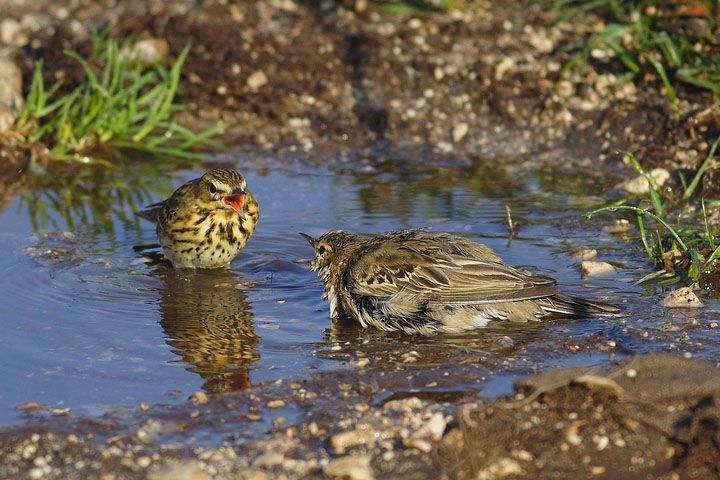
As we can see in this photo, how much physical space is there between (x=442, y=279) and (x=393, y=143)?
457cm

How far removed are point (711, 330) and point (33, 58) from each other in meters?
8.70

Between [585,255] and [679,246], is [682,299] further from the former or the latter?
[585,255]

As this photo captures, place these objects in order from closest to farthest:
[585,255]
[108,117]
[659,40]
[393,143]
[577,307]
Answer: [577,307], [585,255], [659,40], [108,117], [393,143]

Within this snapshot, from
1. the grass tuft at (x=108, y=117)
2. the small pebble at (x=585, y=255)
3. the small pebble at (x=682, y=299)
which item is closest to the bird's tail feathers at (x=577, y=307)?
the small pebble at (x=682, y=299)

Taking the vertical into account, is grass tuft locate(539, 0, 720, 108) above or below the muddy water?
above

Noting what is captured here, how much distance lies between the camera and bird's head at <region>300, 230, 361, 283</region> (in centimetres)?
710

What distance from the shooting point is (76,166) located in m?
10.6

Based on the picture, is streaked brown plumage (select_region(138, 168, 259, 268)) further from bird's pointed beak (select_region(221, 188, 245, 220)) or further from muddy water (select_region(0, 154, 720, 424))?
muddy water (select_region(0, 154, 720, 424))

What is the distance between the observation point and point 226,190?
7969 millimetres

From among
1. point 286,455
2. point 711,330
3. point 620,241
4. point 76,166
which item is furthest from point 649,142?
point 286,455

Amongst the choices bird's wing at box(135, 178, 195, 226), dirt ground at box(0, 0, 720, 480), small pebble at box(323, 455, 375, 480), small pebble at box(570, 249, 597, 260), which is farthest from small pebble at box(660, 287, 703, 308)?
bird's wing at box(135, 178, 195, 226)

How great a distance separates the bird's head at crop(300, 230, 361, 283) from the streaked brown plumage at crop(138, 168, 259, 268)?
872 millimetres

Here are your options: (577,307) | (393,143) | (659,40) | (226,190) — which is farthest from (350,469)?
(659,40)

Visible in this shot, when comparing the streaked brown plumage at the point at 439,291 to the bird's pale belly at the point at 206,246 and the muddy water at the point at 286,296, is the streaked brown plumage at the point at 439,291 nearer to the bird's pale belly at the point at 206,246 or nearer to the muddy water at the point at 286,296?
the muddy water at the point at 286,296
